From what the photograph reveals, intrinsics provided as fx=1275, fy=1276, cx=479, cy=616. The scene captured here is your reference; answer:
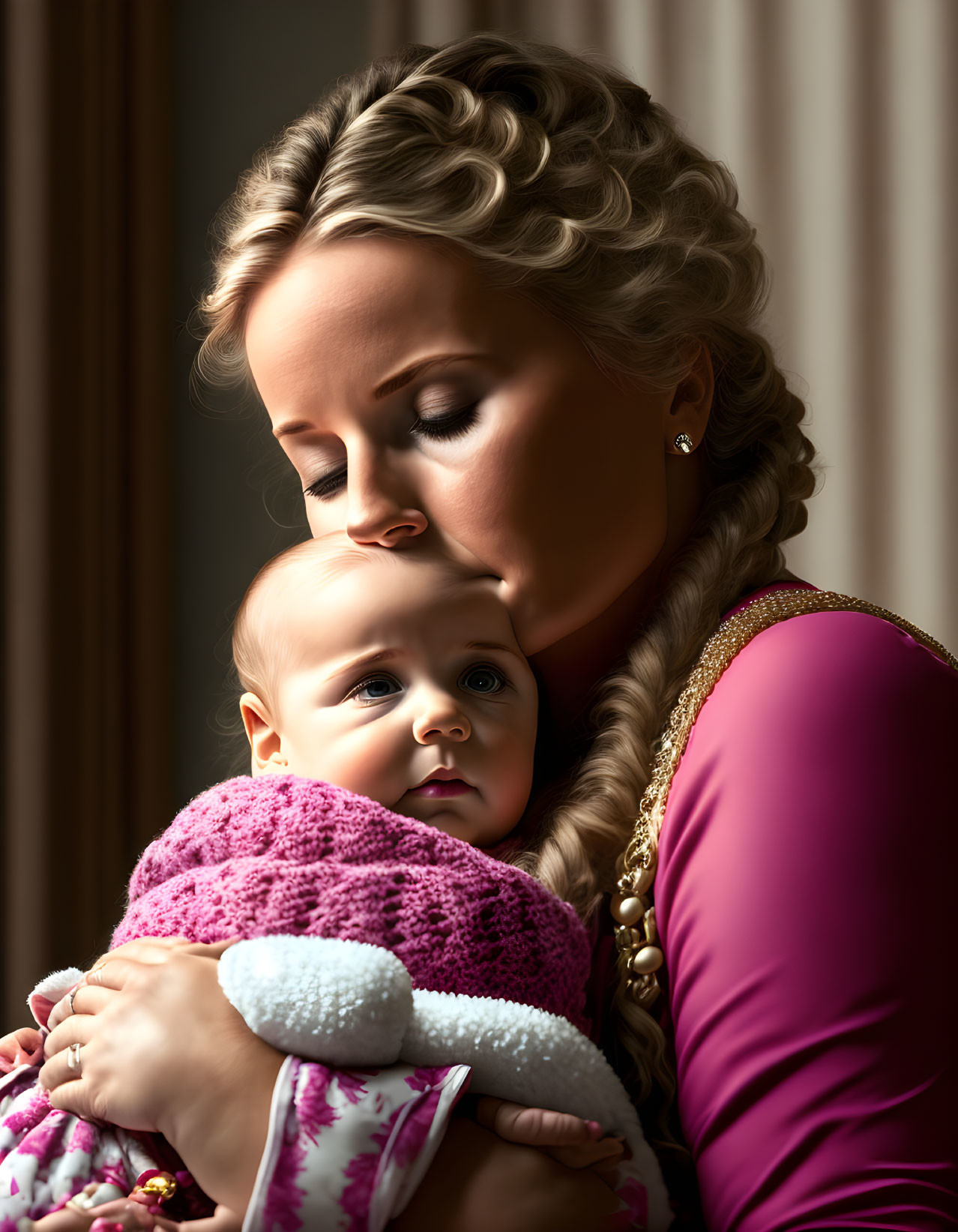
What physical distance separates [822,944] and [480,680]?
0.39m

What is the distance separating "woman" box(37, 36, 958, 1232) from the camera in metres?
0.87

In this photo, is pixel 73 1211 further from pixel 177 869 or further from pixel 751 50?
pixel 751 50

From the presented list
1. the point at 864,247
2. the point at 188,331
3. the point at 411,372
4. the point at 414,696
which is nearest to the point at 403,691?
the point at 414,696

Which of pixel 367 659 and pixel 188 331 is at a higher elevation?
pixel 188 331

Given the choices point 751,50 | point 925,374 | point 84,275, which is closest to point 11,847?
point 84,275

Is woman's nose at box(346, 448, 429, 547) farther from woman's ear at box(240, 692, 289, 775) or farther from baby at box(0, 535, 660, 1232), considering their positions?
woman's ear at box(240, 692, 289, 775)

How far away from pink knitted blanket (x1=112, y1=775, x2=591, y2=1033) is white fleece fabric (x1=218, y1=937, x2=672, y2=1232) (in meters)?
0.03

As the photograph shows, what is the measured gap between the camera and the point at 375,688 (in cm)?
113

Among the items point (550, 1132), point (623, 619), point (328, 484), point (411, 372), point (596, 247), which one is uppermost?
point (596, 247)

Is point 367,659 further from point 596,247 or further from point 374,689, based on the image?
point 596,247

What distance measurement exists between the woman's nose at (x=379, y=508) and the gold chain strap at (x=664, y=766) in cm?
29

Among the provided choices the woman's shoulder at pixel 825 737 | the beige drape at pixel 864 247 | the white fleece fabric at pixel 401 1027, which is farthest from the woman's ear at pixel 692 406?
the beige drape at pixel 864 247

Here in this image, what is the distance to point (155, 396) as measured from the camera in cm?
249

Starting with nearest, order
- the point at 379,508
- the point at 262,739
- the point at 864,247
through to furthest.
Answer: the point at 379,508
the point at 262,739
the point at 864,247
